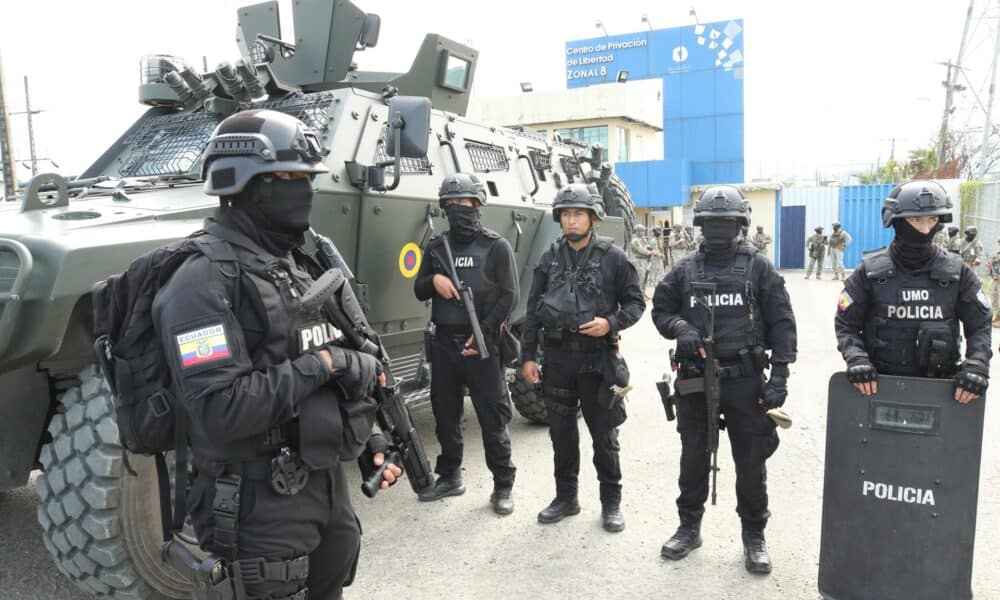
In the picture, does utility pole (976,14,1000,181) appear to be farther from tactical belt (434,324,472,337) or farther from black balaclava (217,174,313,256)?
black balaclava (217,174,313,256)

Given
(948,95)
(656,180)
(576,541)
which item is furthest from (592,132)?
(576,541)

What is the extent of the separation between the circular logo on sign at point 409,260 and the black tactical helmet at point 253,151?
8.72 feet

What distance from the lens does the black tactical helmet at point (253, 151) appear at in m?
2.14

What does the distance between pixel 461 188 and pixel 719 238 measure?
4.90 ft

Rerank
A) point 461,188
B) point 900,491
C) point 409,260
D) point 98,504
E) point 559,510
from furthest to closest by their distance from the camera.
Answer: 1. point 409,260
2. point 461,188
3. point 559,510
4. point 900,491
5. point 98,504

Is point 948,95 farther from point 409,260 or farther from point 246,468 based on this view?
point 246,468

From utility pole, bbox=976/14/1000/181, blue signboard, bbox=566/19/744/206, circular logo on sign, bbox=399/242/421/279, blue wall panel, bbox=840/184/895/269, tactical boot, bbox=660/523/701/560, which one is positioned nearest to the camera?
tactical boot, bbox=660/523/701/560

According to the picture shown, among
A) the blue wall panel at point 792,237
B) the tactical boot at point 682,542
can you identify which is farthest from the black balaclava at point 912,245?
the blue wall panel at point 792,237

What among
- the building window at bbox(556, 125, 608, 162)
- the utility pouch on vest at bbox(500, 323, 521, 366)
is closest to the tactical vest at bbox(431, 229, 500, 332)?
the utility pouch on vest at bbox(500, 323, 521, 366)

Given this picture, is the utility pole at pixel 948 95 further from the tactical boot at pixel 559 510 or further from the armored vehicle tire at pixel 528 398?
the tactical boot at pixel 559 510

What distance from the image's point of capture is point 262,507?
82.7 inches

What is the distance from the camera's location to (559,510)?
4.43 m

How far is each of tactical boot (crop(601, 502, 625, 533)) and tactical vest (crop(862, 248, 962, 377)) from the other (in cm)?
150

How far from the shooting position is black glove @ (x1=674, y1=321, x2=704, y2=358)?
12.2ft
